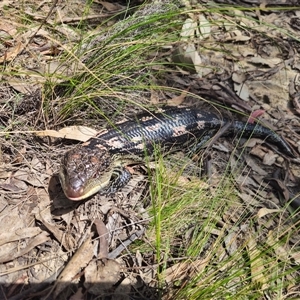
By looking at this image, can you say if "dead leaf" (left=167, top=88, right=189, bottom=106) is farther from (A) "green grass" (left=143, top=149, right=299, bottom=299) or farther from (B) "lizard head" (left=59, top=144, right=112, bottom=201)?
(B) "lizard head" (left=59, top=144, right=112, bottom=201)

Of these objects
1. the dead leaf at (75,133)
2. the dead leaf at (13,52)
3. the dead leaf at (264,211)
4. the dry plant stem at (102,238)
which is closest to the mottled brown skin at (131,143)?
the dead leaf at (75,133)

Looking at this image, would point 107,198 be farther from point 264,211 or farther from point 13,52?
point 13,52

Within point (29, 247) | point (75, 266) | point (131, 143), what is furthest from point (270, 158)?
point (29, 247)

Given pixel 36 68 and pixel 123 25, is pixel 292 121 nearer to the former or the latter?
pixel 123 25

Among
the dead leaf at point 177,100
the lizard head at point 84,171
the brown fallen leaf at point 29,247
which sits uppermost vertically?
the lizard head at point 84,171

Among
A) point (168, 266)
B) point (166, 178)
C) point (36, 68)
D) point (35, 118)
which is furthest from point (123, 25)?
point (168, 266)

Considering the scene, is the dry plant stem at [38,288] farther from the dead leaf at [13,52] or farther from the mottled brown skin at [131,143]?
the dead leaf at [13,52]
